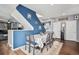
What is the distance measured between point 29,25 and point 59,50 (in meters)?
0.76

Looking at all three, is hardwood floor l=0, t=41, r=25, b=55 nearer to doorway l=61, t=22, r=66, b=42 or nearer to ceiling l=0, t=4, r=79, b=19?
ceiling l=0, t=4, r=79, b=19

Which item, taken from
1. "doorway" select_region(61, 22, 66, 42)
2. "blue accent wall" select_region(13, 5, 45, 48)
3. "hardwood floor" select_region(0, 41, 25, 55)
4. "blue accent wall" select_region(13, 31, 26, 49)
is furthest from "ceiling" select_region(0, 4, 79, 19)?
"hardwood floor" select_region(0, 41, 25, 55)

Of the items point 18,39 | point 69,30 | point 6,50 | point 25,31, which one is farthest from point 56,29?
point 6,50

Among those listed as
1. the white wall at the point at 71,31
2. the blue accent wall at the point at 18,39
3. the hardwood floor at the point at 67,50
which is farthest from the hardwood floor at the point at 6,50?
the white wall at the point at 71,31

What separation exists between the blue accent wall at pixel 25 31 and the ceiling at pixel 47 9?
0.10 m

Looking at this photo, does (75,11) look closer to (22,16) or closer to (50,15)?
(50,15)

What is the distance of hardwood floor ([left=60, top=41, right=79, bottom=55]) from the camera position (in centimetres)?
243

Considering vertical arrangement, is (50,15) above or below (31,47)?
above

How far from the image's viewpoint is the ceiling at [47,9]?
7.80ft

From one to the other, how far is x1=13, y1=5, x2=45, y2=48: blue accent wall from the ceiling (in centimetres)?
10

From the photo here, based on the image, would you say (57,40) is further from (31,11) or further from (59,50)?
(31,11)
